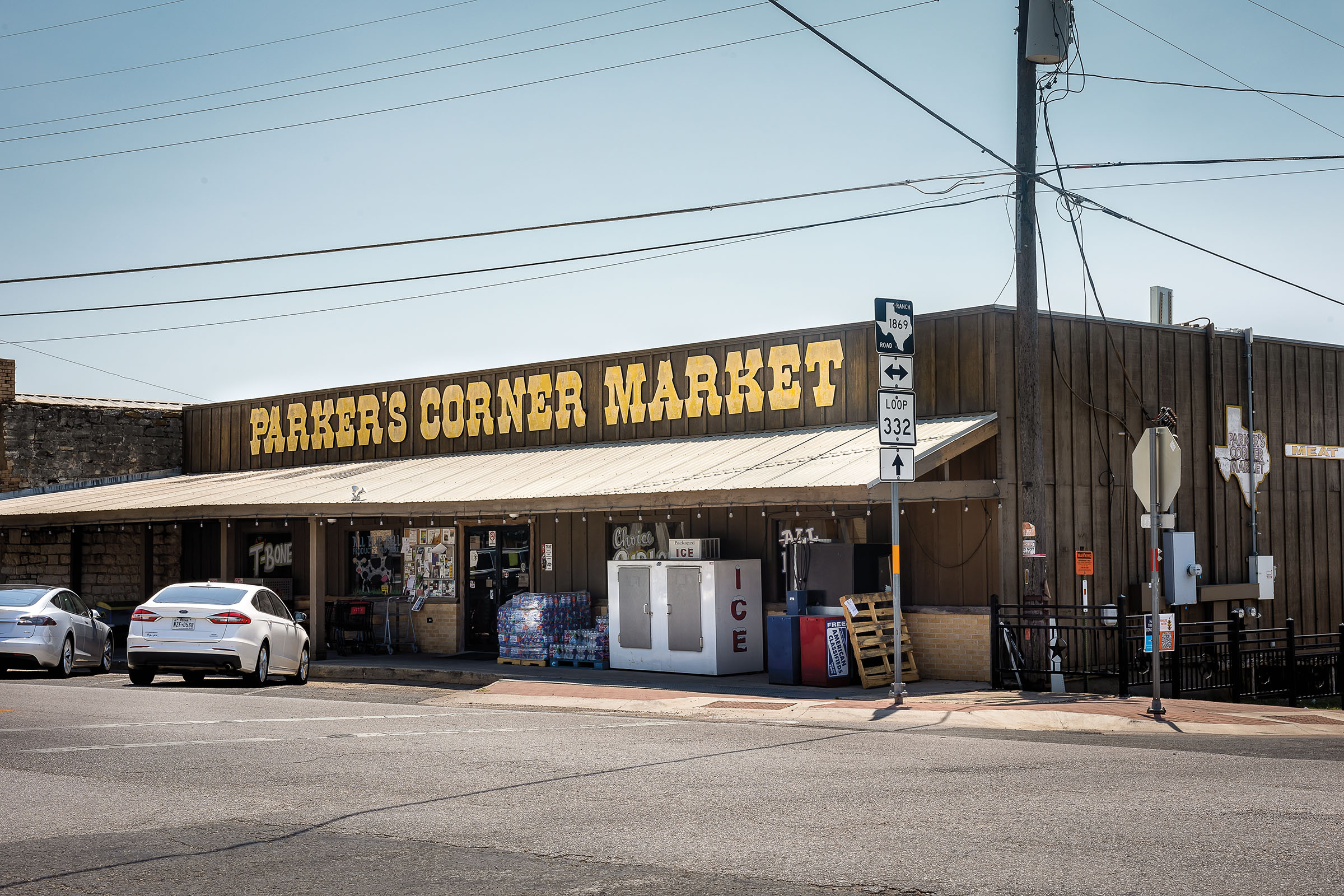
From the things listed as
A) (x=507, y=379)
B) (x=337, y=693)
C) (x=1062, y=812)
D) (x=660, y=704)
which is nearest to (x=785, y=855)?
(x=1062, y=812)

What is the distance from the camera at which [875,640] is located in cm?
1756

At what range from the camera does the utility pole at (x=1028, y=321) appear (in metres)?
16.7

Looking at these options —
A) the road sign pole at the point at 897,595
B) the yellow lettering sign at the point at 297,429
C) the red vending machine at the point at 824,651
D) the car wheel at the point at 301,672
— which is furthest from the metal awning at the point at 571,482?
the car wheel at the point at 301,672

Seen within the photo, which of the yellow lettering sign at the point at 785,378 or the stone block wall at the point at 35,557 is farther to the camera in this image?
the stone block wall at the point at 35,557

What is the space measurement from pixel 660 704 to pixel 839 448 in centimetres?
493

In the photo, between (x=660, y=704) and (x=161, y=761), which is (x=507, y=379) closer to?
(x=660, y=704)

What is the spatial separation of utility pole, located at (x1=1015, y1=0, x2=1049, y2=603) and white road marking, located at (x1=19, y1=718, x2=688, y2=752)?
5851mm

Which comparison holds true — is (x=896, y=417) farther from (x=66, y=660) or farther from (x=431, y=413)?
(x=431, y=413)

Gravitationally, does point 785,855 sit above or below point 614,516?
below

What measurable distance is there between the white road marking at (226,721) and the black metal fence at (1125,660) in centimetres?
700

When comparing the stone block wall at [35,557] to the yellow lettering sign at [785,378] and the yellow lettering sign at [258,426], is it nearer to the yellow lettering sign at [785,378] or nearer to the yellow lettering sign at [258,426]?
the yellow lettering sign at [258,426]

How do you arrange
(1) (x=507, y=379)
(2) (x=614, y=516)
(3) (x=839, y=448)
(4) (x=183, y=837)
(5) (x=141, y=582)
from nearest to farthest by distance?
(4) (x=183, y=837)
(3) (x=839, y=448)
(2) (x=614, y=516)
(1) (x=507, y=379)
(5) (x=141, y=582)

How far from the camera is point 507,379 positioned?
26.0 meters

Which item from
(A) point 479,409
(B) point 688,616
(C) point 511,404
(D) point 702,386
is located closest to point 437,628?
(A) point 479,409
